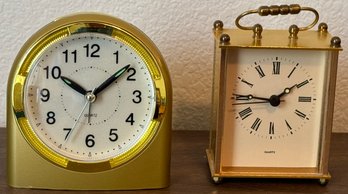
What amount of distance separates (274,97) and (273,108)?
0.06 feet

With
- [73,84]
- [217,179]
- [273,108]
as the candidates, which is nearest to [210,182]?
[217,179]

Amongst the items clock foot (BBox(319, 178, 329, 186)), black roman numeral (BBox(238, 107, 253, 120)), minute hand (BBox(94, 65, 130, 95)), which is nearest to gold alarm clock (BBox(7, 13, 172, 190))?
minute hand (BBox(94, 65, 130, 95))

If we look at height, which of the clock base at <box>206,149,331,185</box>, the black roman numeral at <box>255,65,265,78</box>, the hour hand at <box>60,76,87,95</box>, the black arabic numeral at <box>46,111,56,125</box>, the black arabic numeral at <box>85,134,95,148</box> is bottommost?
the clock base at <box>206,149,331,185</box>

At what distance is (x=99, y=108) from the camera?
36.2 inches

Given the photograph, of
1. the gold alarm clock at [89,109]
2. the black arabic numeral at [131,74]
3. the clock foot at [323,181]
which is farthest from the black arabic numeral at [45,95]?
the clock foot at [323,181]

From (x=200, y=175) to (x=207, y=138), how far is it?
0.17 meters

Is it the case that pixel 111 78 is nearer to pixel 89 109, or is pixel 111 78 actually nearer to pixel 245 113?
pixel 89 109

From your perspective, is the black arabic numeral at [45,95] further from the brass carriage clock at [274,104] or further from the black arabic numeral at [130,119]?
the brass carriage clock at [274,104]

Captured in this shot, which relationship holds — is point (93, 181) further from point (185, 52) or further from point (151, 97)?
point (185, 52)

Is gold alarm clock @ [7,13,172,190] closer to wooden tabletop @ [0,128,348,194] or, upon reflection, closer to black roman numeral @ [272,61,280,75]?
wooden tabletop @ [0,128,348,194]

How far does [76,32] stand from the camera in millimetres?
892

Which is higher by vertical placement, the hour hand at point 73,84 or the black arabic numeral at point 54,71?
the black arabic numeral at point 54,71

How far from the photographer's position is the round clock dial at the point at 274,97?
933 mm

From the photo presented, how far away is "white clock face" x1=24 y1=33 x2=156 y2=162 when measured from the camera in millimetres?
905
